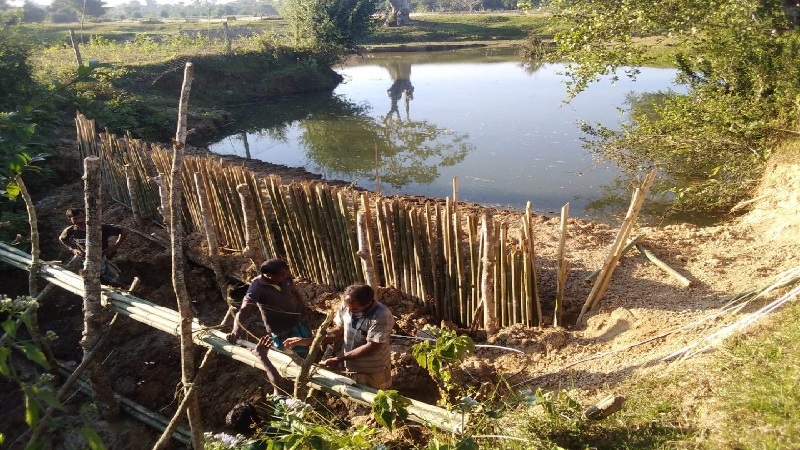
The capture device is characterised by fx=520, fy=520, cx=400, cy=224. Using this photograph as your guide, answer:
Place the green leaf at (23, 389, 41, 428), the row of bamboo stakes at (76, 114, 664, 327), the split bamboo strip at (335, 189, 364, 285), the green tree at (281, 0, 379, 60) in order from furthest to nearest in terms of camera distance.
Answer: the green tree at (281, 0, 379, 60), the split bamboo strip at (335, 189, 364, 285), the row of bamboo stakes at (76, 114, 664, 327), the green leaf at (23, 389, 41, 428)

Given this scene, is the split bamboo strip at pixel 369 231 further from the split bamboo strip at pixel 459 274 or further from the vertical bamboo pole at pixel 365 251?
the split bamboo strip at pixel 459 274

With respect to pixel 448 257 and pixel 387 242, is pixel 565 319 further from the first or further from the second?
pixel 387 242

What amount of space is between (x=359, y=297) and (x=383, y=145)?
10.3m

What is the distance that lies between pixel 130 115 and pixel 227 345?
444 inches

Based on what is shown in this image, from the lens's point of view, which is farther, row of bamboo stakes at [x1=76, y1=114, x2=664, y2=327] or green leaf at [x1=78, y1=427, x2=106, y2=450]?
row of bamboo stakes at [x1=76, y1=114, x2=664, y2=327]

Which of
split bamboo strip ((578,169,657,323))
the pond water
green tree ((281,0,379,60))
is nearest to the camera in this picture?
split bamboo strip ((578,169,657,323))

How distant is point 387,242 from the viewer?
474 centimetres

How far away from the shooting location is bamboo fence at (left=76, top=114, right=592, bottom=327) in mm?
4238

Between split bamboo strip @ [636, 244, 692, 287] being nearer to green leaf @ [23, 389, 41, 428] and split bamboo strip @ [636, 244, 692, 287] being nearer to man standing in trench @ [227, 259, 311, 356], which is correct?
man standing in trench @ [227, 259, 311, 356]

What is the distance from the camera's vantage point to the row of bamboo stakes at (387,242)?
4.21m

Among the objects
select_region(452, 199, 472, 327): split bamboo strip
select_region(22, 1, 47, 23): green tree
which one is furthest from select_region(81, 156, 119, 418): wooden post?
select_region(22, 1, 47, 23): green tree

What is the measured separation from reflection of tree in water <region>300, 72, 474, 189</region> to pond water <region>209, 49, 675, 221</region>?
29 millimetres

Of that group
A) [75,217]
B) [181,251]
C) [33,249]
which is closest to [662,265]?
[181,251]

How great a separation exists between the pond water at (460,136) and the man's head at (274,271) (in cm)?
358
